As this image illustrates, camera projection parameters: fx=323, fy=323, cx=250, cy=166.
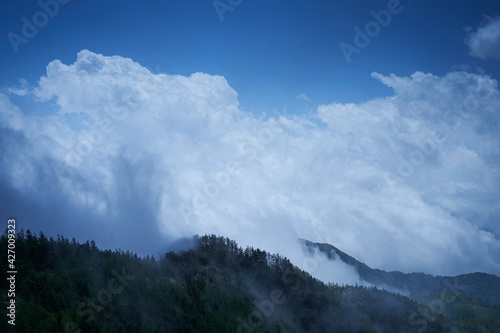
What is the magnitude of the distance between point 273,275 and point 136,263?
77.7 metres

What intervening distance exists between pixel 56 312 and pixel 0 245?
30.6 m

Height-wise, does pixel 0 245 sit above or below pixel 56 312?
above

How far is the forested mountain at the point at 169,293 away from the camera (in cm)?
7706

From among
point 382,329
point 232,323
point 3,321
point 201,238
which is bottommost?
point 382,329

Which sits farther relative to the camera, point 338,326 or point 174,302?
point 338,326

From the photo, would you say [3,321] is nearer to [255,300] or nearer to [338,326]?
[255,300]

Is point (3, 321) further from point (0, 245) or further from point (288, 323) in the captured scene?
point (288, 323)

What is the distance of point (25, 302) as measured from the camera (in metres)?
66.8

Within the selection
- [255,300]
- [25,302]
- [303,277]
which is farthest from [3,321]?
[303,277]

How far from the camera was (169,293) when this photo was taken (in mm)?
116125

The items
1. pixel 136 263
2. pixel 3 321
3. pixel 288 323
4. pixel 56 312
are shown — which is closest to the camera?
pixel 3 321

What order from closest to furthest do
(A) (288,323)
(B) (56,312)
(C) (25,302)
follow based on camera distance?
(C) (25,302) → (B) (56,312) → (A) (288,323)

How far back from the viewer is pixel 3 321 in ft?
180

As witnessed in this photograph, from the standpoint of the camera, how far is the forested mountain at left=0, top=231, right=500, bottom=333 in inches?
3034
